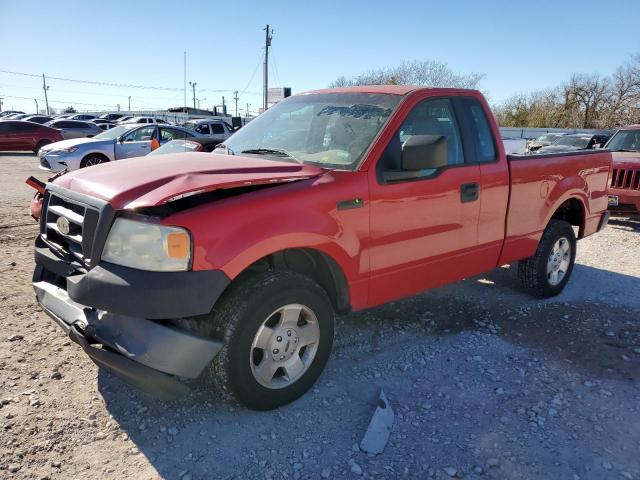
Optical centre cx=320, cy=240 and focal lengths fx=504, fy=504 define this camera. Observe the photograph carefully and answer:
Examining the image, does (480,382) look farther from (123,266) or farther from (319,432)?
(123,266)

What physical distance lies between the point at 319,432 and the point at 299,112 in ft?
8.16

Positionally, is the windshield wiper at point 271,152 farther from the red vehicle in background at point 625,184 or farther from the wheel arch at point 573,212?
the red vehicle in background at point 625,184

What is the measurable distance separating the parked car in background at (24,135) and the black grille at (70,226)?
21818 mm

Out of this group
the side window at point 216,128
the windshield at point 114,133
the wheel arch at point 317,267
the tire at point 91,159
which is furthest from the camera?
the side window at point 216,128

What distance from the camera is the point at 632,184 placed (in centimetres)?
870

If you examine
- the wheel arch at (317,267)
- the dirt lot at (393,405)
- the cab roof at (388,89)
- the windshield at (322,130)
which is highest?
the cab roof at (388,89)

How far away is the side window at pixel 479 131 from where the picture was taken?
4188mm

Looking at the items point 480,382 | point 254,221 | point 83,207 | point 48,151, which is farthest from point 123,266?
point 48,151

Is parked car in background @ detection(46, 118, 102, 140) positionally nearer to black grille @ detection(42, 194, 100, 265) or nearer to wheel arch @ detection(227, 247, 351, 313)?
black grille @ detection(42, 194, 100, 265)

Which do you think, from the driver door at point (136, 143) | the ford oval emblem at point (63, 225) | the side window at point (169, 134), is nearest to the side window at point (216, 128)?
the side window at point (169, 134)

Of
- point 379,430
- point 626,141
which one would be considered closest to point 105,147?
point 626,141

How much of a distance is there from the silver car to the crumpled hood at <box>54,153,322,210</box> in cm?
1056

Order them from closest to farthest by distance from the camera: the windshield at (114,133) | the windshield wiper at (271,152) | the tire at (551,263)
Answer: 1. the windshield wiper at (271,152)
2. the tire at (551,263)
3. the windshield at (114,133)

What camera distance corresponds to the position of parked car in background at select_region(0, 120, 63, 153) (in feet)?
72.5
